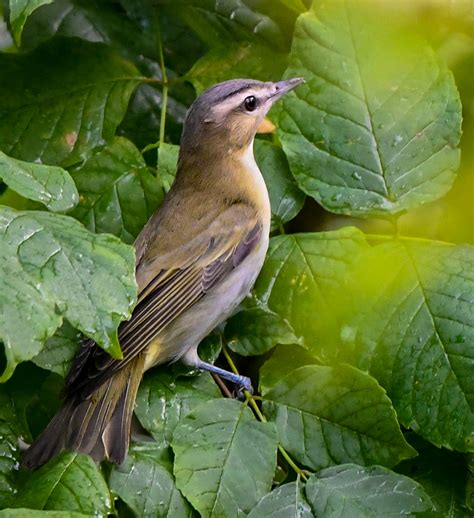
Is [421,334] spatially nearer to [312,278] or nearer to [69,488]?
[312,278]

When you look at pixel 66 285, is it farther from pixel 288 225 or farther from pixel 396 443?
pixel 288 225

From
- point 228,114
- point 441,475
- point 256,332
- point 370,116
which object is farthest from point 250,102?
point 441,475

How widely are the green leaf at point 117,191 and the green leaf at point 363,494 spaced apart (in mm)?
1020

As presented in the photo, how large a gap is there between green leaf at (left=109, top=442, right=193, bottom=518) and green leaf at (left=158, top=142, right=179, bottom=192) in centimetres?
94

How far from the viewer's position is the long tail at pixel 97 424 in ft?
9.00

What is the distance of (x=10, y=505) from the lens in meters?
2.62

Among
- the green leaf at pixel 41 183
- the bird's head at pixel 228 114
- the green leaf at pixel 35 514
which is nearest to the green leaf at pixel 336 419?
the green leaf at pixel 35 514

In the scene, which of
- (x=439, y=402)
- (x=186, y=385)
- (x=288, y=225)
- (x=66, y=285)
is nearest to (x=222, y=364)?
(x=186, y=385)

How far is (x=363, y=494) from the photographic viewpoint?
2584 millimetres

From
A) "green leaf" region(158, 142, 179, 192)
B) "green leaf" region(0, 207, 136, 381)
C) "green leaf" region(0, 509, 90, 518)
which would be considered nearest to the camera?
"green leaf" region(0, 207, 136, 381)

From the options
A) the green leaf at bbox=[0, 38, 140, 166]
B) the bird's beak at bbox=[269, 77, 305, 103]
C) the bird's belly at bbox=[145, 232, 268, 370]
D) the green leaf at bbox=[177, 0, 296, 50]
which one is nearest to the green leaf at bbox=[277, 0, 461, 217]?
the bird's beak at bbox=[269, 77, 305, 103]

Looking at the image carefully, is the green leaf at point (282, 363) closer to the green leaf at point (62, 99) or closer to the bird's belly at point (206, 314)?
the bird's belly at point (206, 314)

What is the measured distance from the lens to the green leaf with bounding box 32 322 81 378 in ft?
9.42

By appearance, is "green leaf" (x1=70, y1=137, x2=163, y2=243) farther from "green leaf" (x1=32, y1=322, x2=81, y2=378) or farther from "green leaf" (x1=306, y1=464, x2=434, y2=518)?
"green leaf" (x1=306, y1=464, x2=434, y2=518)
